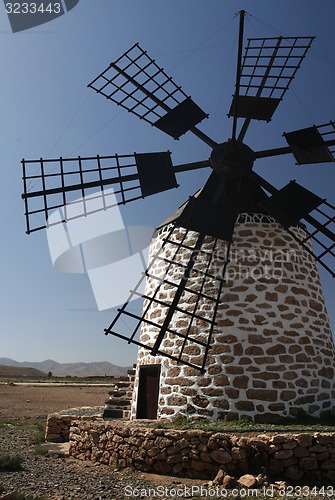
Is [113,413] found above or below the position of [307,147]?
below

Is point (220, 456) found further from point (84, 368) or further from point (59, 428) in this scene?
point (84, 368)

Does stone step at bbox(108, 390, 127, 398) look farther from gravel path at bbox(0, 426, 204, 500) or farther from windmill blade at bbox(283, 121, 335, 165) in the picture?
windmill blade at bbox(283, 121, 335, 165)

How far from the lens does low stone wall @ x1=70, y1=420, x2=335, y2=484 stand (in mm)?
5355

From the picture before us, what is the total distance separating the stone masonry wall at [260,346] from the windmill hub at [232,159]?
1.15 metres

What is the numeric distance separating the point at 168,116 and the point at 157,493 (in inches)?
315

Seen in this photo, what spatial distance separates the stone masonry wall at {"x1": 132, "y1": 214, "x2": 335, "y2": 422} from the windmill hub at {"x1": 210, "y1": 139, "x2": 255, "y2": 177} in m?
1.15

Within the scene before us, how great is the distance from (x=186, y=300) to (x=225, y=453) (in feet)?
10.8

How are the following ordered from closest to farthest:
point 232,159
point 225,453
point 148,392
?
point 225,453 < point 148,392 < point 232,159

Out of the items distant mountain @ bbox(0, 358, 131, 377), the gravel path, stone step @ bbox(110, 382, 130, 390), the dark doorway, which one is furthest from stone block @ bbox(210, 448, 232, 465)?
distant mountain @ bbox(0, 358, 131, 377)

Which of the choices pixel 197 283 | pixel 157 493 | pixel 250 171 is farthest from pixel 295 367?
pixel 250 171

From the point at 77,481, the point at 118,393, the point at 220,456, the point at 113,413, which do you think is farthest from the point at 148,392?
the point at 220,456

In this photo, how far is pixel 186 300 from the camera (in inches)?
325

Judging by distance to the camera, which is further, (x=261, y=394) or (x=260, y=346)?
(x=260, y=346)

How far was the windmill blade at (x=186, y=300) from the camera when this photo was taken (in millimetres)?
7312
